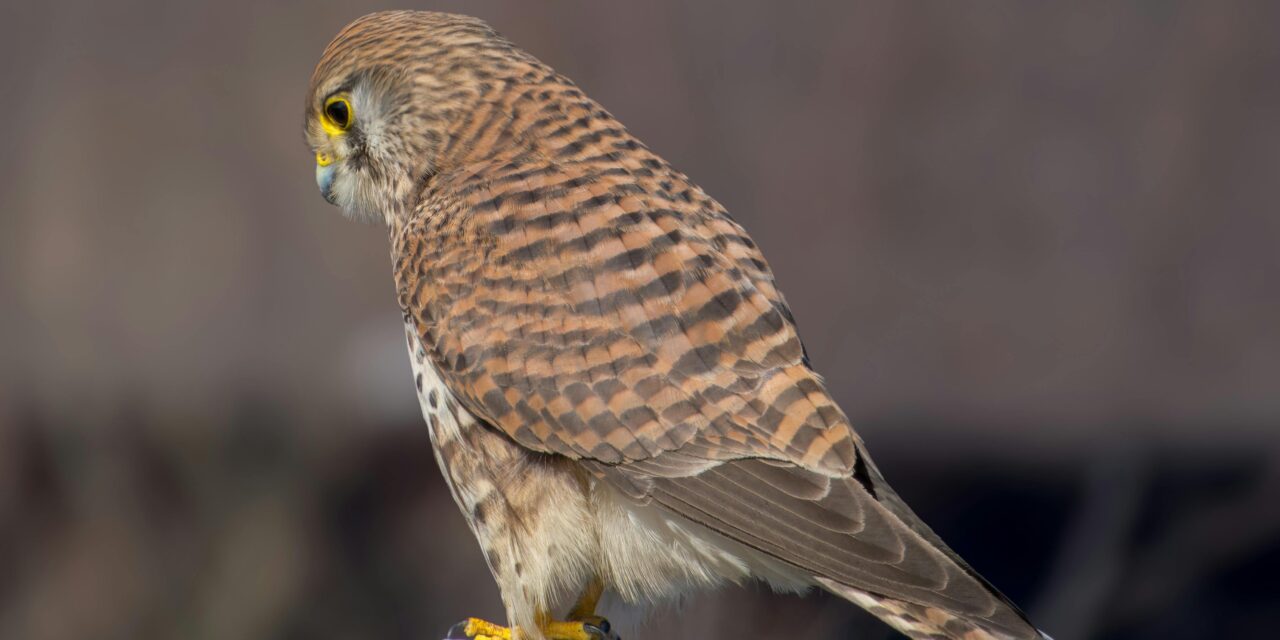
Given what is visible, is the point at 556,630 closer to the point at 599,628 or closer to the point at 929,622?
the point at 599,628

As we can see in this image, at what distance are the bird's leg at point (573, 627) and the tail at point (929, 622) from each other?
2.29ft

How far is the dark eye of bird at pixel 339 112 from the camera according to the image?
10.2 feet

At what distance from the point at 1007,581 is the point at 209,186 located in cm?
318

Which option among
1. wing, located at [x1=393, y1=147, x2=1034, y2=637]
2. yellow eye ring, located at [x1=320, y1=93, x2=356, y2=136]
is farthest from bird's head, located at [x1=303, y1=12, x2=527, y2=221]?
wing, located at [x1=393, y1=147, x2=1034, y2=637]

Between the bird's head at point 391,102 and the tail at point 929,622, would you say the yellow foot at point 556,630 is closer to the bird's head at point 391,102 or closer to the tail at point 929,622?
the tail at point 929,622

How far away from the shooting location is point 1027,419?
5.28m

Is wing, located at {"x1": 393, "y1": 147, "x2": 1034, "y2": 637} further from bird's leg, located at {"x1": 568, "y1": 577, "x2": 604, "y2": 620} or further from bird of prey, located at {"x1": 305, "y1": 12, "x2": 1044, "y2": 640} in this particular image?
bird's leg, located at {"x1": 568, "y1": 577, "x2": 604, "y2": 620}

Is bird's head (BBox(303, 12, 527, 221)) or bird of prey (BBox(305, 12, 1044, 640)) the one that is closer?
bird of prey (BBox(305, 12, 1044, 640))

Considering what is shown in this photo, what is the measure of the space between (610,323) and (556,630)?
63 centimetres

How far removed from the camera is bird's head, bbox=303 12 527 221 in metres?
3.03

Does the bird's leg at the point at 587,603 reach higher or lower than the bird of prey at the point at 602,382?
lower

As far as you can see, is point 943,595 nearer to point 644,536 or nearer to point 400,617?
point 644,536

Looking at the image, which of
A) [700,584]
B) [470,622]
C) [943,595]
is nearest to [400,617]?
[470,622]

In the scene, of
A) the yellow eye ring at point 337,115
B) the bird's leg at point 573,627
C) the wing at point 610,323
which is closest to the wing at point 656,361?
the wing at point 610,323
